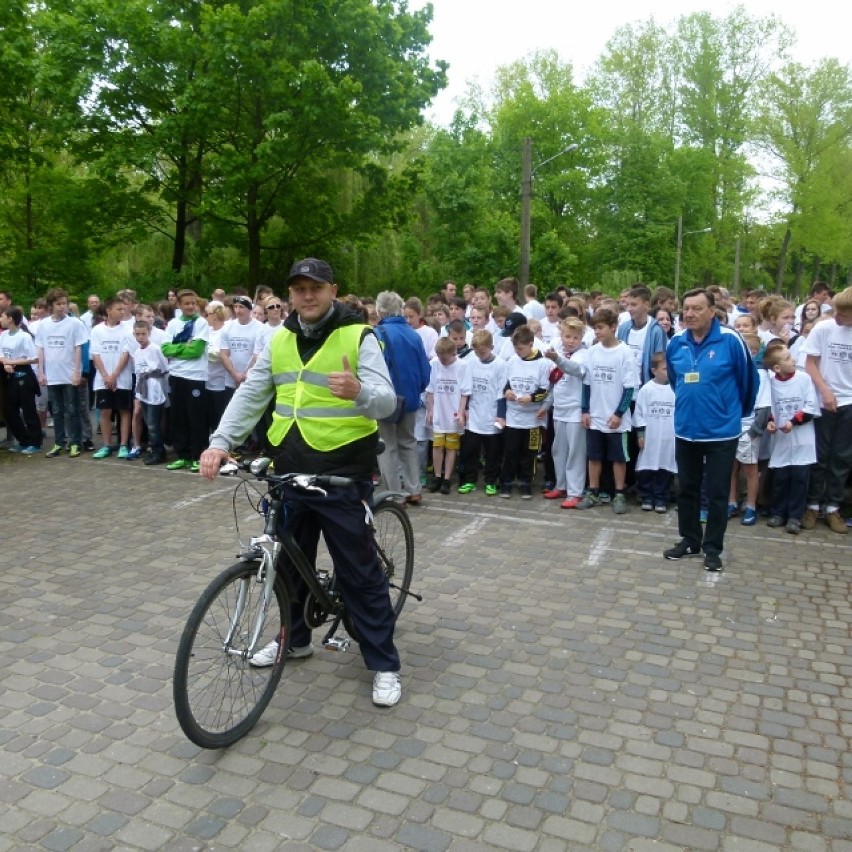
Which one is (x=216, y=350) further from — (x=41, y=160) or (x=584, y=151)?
(x=584, y=151)

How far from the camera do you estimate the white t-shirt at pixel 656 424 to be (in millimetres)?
8148

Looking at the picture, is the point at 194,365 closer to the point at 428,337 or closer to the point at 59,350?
the point at 59,350

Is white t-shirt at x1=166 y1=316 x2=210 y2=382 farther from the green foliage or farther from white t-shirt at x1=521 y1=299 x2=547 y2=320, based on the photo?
the green foliage

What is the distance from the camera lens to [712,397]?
6.37 meters

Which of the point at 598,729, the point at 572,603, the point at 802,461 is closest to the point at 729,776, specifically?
the point at 598,729

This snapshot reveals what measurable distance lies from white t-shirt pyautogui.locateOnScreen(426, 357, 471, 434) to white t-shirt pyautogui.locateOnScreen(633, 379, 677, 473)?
6.03 feet

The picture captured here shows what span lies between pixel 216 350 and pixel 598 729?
278 inches

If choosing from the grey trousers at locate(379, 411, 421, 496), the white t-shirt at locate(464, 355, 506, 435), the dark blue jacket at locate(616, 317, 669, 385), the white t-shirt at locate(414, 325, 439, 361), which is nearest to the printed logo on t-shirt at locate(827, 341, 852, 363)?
the dark blue jacket at locate(616, 317, 669, 385)

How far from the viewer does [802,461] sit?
7.52m

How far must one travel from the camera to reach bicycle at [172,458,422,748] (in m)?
3.70

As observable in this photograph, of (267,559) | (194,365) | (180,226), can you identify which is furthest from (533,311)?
(180,226)

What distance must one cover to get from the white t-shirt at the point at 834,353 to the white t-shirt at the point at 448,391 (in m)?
3.37

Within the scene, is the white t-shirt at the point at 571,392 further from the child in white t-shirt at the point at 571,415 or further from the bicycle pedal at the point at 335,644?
the bicycle pedal at the point at 335,644

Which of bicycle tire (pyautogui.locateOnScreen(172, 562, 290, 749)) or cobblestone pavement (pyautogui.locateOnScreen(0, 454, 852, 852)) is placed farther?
bicycle tire (pyautogui.locateOnScreen(172, 562, 290, 749))
